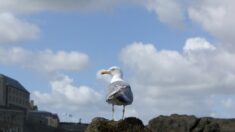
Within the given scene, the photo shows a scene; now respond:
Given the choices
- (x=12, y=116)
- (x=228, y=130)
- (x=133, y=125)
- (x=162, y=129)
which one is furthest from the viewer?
(x=12, y=116)

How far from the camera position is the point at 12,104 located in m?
149

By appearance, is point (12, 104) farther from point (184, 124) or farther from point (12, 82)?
point (184, 124)

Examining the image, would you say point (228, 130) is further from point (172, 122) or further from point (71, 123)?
point (71, 123)

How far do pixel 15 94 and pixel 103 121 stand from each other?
471ft

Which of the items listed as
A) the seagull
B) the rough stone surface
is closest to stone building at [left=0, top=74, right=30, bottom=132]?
the rough stone surface

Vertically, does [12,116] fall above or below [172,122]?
above

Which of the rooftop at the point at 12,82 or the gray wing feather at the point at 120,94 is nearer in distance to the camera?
the gray wing feather at the point at 120,94

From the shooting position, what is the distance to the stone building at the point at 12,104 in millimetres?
108875

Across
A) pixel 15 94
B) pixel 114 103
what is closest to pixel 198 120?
pixel 114 103

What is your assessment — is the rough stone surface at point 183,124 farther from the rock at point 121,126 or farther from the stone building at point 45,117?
the stone building at point 45,117

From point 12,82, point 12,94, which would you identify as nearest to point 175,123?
point 12,94

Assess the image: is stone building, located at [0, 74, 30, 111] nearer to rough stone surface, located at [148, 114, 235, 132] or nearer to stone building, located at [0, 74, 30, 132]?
stone building, located at [0, 74, 30, 132]

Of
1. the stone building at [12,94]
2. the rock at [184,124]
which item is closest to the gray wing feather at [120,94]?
the rock at [184,124]

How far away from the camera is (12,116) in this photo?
370 ft
